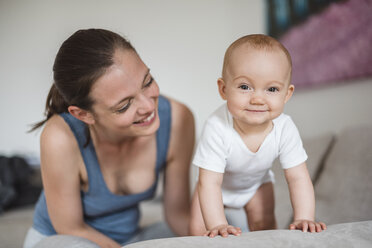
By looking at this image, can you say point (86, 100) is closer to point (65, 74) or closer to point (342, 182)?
point (65, 74)

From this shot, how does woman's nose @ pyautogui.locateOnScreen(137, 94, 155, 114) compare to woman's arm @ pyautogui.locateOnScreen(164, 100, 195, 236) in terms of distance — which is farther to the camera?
woman's arm @ pyautogui.locateOnScreen(164, 100, 195, 236)

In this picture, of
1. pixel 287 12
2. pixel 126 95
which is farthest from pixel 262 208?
pixel 287 12

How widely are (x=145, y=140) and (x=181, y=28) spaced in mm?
1637

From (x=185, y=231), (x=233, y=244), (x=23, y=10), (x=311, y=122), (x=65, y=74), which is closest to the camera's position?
(x=233, y=244)

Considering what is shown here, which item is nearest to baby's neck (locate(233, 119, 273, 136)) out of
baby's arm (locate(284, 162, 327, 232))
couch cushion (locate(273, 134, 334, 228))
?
baby's arm (locate(284, 162, 327, 232))

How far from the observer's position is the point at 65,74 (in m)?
1.00

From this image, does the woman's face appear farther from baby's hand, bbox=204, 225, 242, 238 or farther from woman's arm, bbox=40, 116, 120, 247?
baby's hand, bbox=204, 225, 242, 238

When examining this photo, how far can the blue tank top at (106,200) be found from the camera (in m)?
1.22

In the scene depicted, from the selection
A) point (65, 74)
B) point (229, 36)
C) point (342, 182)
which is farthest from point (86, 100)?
point (229, 36)

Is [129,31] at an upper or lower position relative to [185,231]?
upper

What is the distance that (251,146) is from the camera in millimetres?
907

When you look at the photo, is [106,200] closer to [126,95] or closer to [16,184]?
[126,95]

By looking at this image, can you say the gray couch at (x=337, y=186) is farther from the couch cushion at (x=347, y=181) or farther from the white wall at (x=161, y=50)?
the white wall at (x=161, y=50)

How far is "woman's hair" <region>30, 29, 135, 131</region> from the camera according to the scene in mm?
968
